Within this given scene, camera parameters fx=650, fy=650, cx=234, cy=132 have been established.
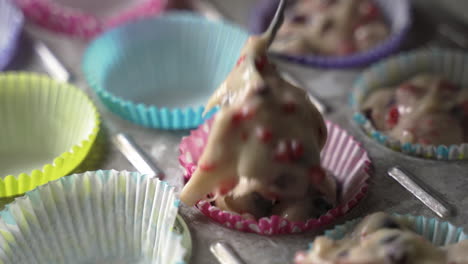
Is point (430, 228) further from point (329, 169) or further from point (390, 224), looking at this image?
point (329, 169)

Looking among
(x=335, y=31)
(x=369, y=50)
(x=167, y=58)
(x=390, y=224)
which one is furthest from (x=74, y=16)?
Answer: (x=390, y=224)

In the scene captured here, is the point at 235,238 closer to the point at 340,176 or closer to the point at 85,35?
the point at 340,176

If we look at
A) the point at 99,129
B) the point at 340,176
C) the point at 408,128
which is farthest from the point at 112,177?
the point at 408,128

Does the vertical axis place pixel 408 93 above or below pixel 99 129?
below

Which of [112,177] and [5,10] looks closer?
[112,177]

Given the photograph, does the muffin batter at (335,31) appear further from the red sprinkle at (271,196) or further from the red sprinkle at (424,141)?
the red sprinkle at (271,196)

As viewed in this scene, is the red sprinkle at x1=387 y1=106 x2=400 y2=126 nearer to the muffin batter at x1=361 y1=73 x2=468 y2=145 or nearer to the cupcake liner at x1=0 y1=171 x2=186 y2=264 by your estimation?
the muffin batter at x1=361 y1=73 x2=468 y2=145
